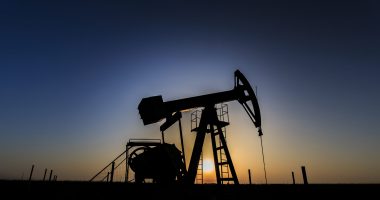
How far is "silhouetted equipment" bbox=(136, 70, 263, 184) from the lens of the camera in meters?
10.1

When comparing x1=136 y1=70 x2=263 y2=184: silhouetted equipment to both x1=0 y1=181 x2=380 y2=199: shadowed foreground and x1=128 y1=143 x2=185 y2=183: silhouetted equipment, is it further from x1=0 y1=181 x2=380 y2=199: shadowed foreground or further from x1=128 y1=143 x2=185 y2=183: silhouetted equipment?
x1=0 y1=181 x2=380 y2=199: shadowed foreground

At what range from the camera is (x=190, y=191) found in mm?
6469

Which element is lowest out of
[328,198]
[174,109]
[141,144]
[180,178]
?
[328,198]

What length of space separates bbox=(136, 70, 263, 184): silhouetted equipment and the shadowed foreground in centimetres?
331

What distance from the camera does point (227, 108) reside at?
11406 mm

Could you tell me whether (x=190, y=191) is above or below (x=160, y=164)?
below

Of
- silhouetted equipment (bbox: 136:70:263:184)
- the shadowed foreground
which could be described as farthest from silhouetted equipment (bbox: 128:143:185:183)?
the shadowed foreground

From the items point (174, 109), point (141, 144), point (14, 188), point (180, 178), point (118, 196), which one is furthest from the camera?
point (141, 144)

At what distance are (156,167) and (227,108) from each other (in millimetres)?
3960

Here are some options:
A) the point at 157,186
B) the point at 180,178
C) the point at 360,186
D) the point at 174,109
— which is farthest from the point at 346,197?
the point at 174,109

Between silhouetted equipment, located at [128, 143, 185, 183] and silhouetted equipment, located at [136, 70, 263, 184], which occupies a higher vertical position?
silhouetted equipment, located at [136, 70, 263, 184]

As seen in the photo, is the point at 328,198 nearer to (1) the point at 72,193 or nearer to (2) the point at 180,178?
(2) the point at 180,178

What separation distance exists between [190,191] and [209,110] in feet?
14.6

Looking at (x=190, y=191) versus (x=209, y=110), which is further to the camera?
(x=209, y=110)
